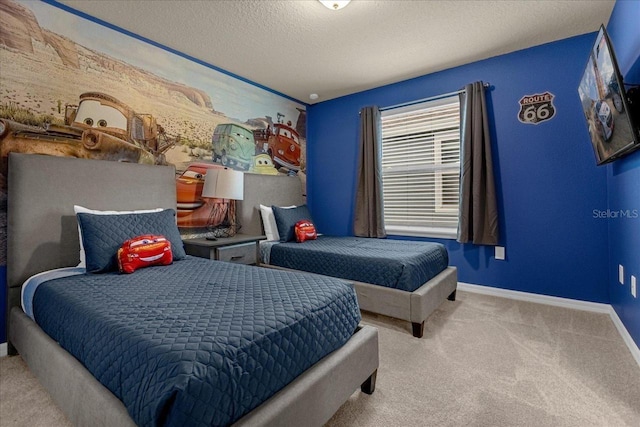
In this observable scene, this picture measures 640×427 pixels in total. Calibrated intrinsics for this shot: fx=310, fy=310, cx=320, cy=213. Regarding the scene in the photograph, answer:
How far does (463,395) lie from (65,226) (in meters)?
2.82

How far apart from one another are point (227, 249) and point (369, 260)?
1.31m

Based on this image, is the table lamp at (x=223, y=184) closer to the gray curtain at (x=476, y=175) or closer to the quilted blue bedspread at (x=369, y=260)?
the quilted blue bedspread at (x=369, y=260)

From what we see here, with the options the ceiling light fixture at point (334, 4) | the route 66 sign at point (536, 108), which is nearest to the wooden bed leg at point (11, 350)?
the ceiling light fixture at point (334, 4)

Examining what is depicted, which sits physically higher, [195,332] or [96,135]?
[96,135]

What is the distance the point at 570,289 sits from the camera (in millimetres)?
2916

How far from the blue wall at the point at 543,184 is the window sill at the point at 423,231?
10 cm

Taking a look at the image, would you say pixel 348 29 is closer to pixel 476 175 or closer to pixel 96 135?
pixel 476 175

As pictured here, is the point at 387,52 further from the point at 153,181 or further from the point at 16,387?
the point at 16,387

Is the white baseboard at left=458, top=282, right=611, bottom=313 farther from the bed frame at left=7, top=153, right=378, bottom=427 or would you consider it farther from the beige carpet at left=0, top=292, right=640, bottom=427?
the bed frame at left=7, top=153, right=378, bottom=427

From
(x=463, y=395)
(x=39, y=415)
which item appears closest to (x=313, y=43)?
(x=463, y=395)

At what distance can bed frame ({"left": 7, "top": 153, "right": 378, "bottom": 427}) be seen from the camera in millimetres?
1141

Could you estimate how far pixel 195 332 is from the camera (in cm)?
111

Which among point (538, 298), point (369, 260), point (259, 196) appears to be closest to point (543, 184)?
point (538, 298)

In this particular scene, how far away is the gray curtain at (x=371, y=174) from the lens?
157 inches
